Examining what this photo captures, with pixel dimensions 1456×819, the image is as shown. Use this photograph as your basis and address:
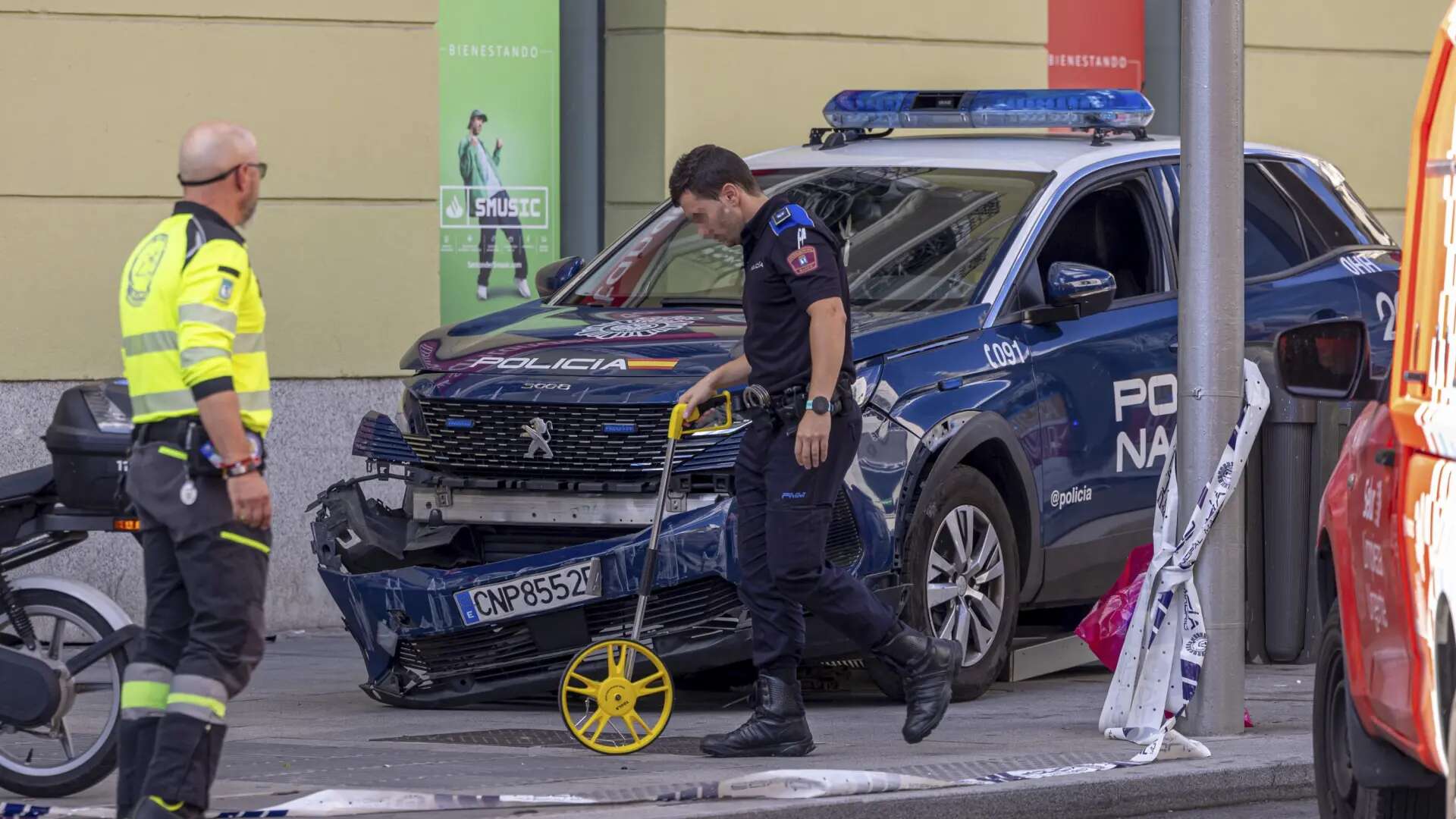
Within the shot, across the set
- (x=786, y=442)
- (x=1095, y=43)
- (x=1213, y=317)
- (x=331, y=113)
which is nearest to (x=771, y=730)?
(x=786, y=442)

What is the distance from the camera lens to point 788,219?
7379 mm

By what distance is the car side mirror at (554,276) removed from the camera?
31.9ft

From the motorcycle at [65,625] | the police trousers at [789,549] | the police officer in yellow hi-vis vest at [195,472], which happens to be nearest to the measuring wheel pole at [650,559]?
the police trousers at [789,549]

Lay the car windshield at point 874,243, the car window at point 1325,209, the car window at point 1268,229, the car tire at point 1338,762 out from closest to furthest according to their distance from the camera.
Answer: the car tire at point 1338,762 → the car windshield at point 874,243 → the car window at point 1268,229 → the car window at point 1325,209

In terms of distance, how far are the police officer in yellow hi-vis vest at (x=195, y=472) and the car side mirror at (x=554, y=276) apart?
12.7ft

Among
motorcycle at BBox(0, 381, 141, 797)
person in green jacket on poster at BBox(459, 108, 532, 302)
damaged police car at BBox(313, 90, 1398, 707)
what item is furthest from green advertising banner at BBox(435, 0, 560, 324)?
motorcycle at BBox(0, 381, 141, 797)

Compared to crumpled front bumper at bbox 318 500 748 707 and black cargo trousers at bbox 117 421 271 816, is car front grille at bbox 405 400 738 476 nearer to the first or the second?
crumpled front bumper at bbox 318 500 748 707

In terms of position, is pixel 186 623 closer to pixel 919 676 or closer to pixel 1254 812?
pixel 919 676

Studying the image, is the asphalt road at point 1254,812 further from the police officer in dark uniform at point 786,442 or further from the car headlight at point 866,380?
the car headlight at point 866,380

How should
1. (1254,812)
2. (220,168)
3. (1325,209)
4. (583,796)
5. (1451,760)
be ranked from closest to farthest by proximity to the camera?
(1451,760) < (220,168) < (583,796) < (1254,812) < (1325,209)

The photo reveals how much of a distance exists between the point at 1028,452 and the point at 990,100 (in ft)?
5.86

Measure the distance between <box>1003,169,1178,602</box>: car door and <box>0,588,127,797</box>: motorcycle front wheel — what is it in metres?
3.50

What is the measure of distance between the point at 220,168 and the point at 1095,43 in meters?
9.38

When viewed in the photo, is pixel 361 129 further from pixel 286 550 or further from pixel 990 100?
pixel 990 100
